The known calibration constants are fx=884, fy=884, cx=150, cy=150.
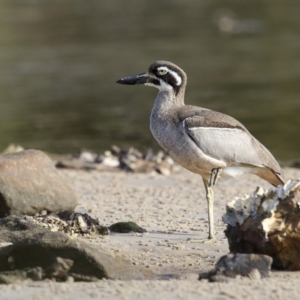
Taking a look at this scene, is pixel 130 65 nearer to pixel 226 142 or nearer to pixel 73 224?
pixel 226 142

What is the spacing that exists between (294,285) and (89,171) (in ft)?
20.6

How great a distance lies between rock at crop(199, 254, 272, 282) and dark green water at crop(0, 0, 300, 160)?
23.6ft

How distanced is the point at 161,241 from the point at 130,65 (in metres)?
14.8

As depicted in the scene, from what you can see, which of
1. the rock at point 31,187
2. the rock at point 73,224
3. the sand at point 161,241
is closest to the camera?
the sand at point 161,241

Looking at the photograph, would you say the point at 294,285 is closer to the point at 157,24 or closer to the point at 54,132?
the point at 54,132

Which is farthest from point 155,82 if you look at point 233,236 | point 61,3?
point 61,3

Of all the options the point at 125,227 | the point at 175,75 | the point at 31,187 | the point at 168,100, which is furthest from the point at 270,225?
the point at 31,187

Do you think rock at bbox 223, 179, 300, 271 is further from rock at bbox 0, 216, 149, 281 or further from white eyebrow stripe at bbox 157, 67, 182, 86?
white eyebrow stripe at bbox 157, 67, 182, 86

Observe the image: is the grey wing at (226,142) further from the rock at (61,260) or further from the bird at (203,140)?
the rock at (61,260)

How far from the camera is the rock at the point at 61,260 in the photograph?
5.86 metres

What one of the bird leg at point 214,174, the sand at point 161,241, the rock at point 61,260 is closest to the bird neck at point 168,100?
the bird leg at point 214,174

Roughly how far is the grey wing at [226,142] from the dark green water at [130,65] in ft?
16.6

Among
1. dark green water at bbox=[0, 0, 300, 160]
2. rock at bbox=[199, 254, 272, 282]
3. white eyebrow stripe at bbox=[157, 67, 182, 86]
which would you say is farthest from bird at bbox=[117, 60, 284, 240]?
dark green water at bbox=[0, 0, 300, 160]

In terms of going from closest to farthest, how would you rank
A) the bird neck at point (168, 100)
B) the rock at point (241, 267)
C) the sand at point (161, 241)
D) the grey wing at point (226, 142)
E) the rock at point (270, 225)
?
the sand at point (161, 241), the rock at point (241, 267), the rock at point (270, 225), the grey wing at point (226, 142), the bird neck at point (168, 100)
